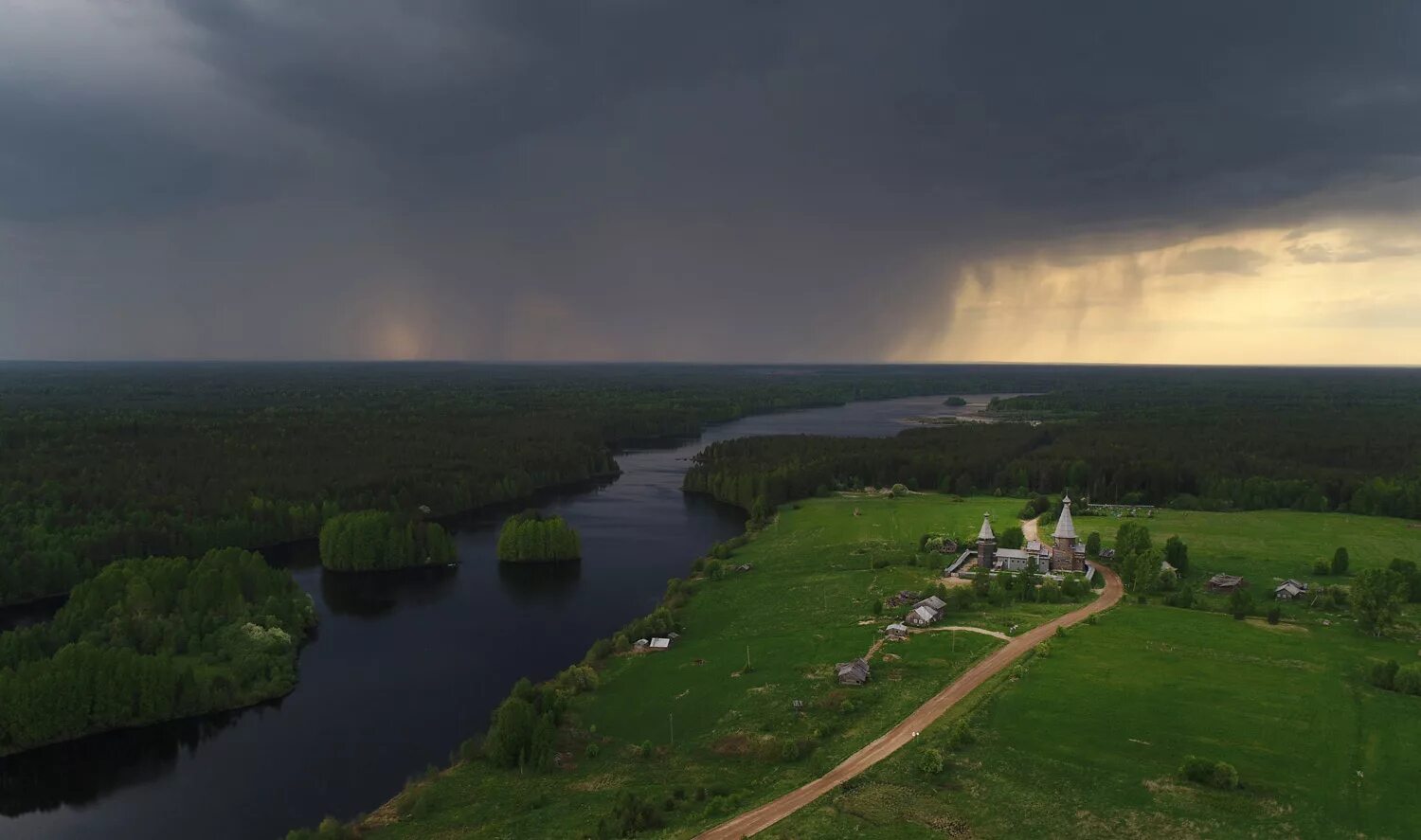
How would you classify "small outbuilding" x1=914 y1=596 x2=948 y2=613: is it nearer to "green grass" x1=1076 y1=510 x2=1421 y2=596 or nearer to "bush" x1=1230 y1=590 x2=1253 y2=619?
"bush" x1=1230 y1=590 x2=1253 y2=619

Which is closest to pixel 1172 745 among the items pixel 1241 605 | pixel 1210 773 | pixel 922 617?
pixel 1210 773

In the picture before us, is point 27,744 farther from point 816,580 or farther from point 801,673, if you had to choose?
point 816,580

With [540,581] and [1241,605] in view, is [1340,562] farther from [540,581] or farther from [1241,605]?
[540,581]

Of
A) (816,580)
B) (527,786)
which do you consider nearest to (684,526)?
(816,580)

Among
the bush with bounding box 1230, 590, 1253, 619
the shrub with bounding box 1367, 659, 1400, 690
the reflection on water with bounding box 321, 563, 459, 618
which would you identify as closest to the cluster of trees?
the shrub with bounding box 1367, 659, 1400, 690

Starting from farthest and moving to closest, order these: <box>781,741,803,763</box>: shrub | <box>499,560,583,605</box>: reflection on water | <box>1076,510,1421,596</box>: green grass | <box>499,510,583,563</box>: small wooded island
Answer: <box>499,510,583,563</box>: small wooded island, <box>499,560,583,605</box>: reflection on water, <box>1076,510,1421,596</box>: green grass, <box>781,741,803,763</box>: shrub
